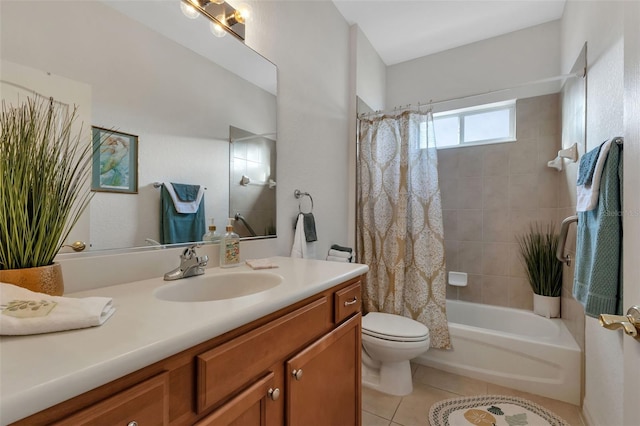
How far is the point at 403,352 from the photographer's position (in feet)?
5.62

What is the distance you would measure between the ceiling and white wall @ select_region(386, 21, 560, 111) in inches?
3.2

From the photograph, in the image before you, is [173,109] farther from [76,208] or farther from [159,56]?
[76,208]

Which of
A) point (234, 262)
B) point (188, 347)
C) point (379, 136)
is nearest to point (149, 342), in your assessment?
point (188, 347)

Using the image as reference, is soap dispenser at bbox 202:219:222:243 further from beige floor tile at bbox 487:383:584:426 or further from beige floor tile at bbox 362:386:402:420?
beige floor tile at bbox 487:383:584:426

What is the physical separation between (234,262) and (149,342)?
0.77 m

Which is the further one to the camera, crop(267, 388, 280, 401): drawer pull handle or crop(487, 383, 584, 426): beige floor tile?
crop(487, 383, 584, 426): beige floor tile

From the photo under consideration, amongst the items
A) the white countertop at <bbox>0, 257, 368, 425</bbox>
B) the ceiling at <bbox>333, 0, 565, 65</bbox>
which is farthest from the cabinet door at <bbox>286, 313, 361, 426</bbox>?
the ceiling at <bbox>333, 0, 565, 65</bbox>

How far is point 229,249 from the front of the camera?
4.11ft

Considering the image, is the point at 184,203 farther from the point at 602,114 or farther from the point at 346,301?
the point at 602,114

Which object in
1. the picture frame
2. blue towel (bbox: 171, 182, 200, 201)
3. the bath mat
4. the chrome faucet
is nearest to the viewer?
the picture frame

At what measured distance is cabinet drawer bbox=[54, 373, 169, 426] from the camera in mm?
435

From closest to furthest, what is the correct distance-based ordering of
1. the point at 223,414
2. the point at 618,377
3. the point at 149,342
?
the point at 149,342
the point at 223,414
the point at 618,377

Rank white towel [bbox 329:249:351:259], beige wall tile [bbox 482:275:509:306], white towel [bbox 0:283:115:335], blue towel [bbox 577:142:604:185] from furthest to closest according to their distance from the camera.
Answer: beige wall tile [bbox 482:275:509:306] < white towel [bbox 329:249:351:259] < blue towel [bbox 577:142:604:185] < white towel [bbox 0:283:115:335]

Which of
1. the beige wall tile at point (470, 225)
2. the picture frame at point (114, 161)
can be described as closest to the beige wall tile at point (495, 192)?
the beige wall tile at point (470, 225)
